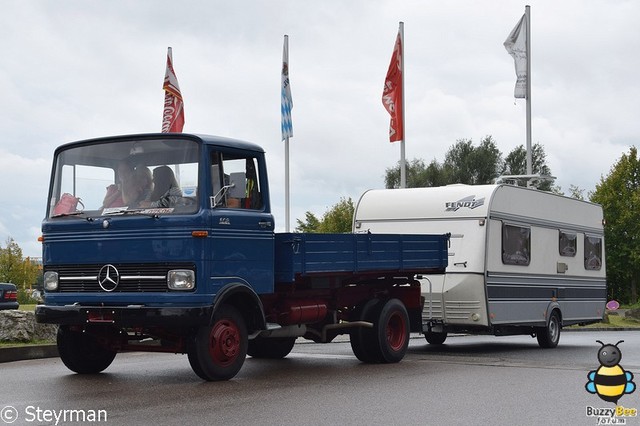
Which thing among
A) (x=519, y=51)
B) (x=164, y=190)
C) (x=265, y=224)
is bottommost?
(x=265, y=224)

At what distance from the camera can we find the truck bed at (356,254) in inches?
509

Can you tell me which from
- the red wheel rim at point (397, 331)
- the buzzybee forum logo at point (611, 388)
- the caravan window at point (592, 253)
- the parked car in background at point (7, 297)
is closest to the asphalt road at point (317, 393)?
the buzzybee forum logo at point (611, 388)

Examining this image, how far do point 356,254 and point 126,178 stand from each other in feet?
11.9

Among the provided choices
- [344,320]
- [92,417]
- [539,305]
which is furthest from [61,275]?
[539,305]

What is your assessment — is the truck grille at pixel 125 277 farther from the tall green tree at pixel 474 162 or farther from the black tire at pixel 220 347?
the tall green tree at pixel 474 162

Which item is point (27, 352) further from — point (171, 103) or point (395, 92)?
point (395, 92)

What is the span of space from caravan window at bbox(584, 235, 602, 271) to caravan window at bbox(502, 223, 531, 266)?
3.34 meters

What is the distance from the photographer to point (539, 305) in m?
19.0

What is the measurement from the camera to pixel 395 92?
28375mm

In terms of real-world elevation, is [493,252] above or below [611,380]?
above

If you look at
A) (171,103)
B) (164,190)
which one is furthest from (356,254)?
(171,103)

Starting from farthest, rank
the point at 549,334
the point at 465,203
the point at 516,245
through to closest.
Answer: the point at 549,334 → the point at 516,245 → the point at 465,203

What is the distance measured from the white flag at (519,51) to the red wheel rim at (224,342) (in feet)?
67.2

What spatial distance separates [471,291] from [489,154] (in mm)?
68898
